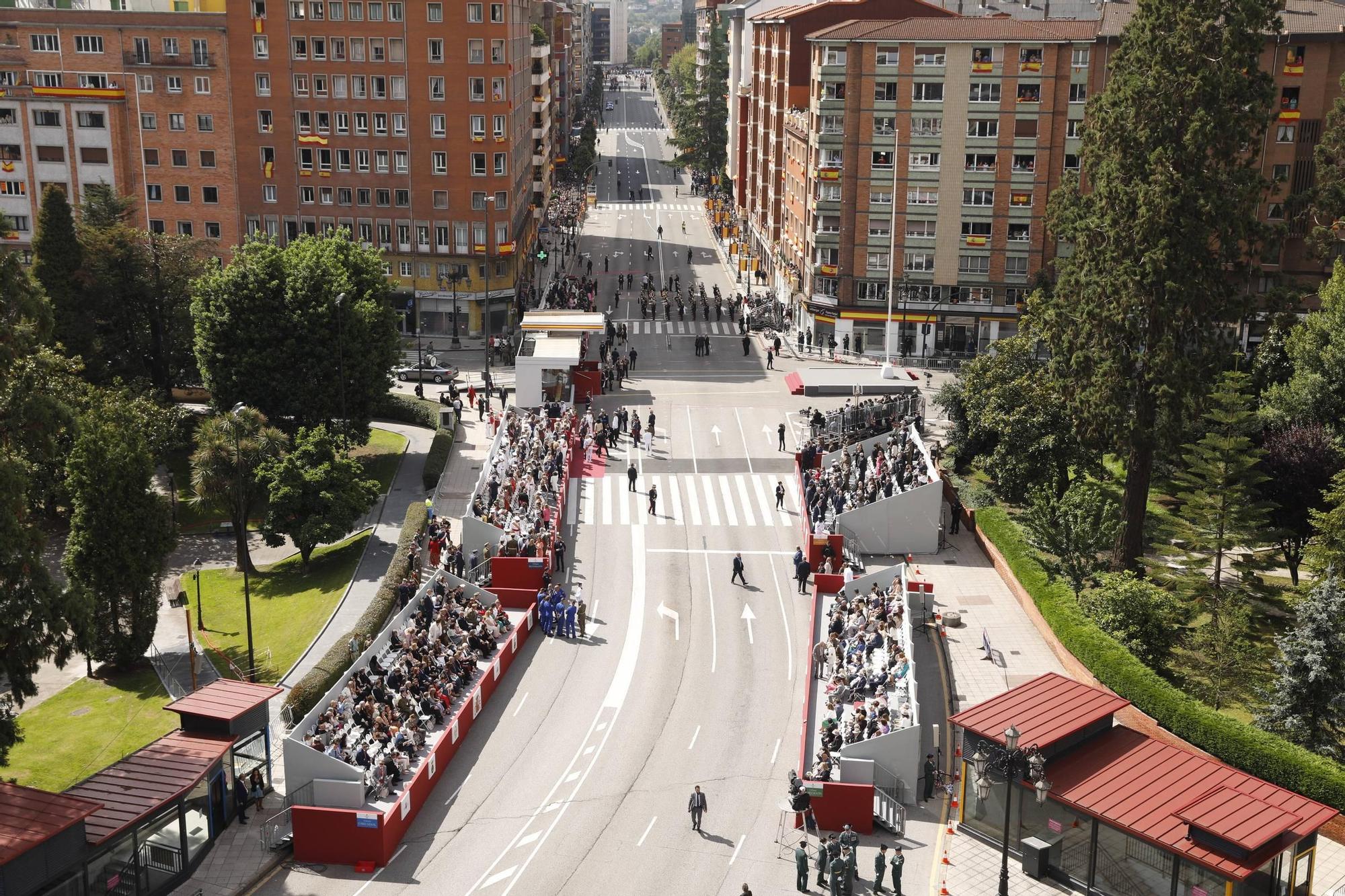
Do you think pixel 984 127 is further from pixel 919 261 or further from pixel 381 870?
pixel 381 870

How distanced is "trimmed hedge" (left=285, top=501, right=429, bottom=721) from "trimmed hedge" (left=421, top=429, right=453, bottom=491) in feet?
25.8

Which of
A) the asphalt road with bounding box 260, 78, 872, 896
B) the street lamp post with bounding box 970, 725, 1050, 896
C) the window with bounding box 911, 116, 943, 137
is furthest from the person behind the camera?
the window with bounding box 911, 116, 943, 137

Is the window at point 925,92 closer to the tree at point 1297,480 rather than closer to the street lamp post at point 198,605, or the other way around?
the tree at point 1297,480

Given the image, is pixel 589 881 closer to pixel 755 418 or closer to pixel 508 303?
pixel 755 418

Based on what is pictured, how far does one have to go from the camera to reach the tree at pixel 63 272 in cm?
7162

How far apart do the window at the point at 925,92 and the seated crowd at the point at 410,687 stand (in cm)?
4879

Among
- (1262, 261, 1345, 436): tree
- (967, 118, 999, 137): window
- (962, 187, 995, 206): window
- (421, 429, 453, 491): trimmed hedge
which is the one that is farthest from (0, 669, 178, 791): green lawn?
(967, 118, 999, 137): window

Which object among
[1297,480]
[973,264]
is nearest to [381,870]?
[1297,480]

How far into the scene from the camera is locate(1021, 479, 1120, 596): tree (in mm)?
48125

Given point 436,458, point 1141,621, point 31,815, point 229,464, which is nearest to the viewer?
point 31,815

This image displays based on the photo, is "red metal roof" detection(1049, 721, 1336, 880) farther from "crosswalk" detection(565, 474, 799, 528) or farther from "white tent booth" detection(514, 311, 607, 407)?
"white tent booth" detection(514, 311, 607, 407)

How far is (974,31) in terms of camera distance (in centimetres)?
8219

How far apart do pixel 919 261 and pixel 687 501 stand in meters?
32.2

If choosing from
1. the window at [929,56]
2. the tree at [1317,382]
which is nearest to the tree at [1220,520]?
the tree at [1317,382]
